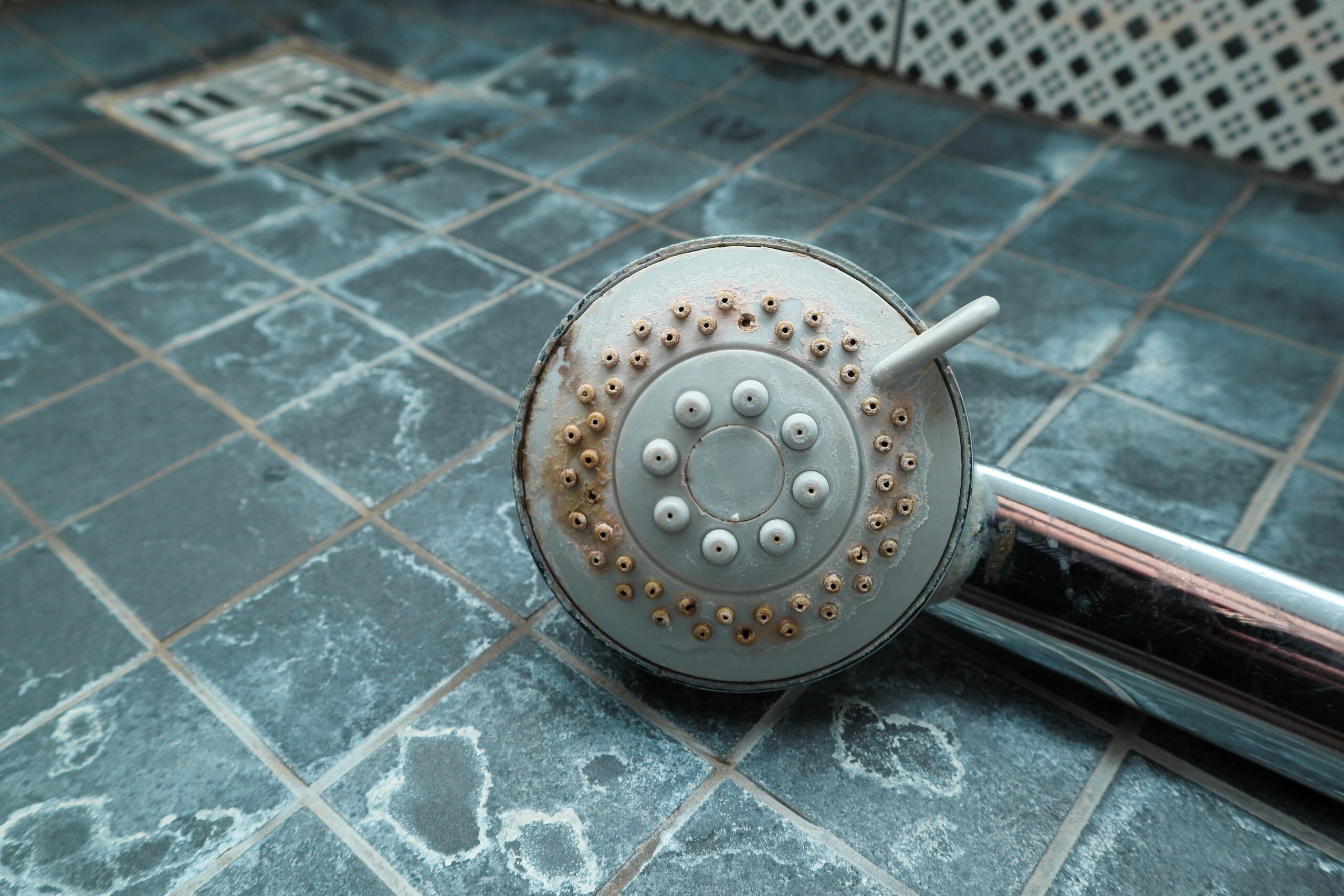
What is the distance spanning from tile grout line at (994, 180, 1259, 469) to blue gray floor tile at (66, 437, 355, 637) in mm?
1421

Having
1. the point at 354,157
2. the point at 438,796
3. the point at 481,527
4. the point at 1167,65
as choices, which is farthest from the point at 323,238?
the point at 1167,65

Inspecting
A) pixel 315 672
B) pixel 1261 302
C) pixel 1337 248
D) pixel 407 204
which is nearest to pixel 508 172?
pixel 407 204

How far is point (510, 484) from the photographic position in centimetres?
196

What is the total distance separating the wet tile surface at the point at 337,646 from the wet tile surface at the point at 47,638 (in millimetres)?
146

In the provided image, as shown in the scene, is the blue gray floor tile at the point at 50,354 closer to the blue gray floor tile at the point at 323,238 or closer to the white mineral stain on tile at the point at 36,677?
the blue gray floor tile at the point at 323,238

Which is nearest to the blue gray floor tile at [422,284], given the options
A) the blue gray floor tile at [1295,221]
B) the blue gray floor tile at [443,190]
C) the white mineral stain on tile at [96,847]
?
the blue gray floor tile at [443,190]

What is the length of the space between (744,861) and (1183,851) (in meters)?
0.64

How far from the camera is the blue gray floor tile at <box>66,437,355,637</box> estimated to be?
174 cm

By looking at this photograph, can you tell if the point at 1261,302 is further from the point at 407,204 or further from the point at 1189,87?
the point at 407,204

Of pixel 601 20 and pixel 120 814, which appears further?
pixel 601 20

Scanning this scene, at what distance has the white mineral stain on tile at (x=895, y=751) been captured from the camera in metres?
1.41

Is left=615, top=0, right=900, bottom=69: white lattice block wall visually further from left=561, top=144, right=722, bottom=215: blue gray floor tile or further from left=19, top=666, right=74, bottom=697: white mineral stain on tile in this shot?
left=19, top=666, right=74, bottom=697: white mineral stain on tile

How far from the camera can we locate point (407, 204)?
2.96 m

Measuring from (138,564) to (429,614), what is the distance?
24.2 inches
